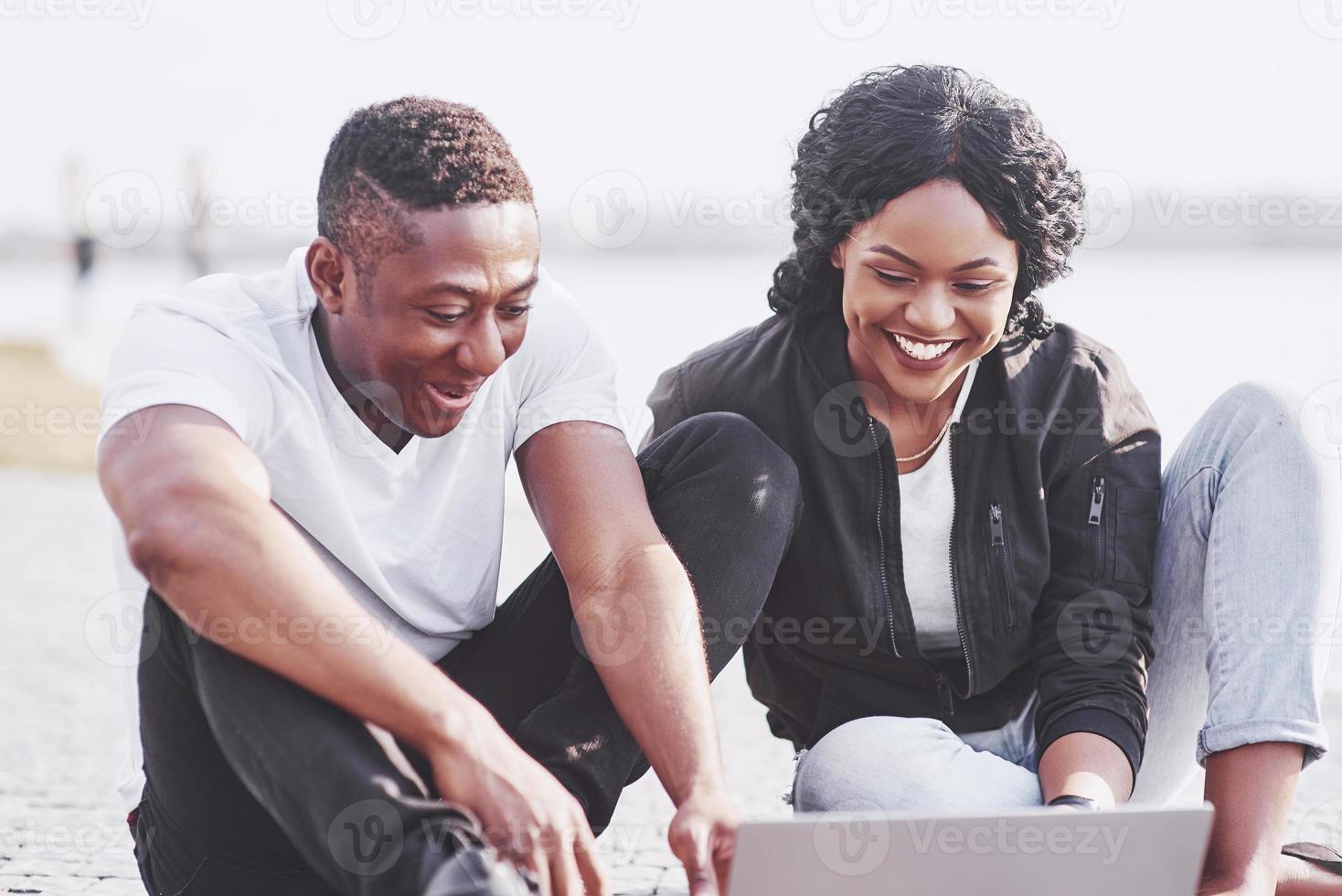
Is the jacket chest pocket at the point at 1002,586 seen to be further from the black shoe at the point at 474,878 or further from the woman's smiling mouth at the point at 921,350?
the black shoe at the point at 474,878

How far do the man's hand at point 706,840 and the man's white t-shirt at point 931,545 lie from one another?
78cm

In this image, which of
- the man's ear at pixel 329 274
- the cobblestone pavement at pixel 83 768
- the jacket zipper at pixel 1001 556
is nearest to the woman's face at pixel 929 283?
the jacket zipper at pixel 1001 556

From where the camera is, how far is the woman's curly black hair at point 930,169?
2.52 metres

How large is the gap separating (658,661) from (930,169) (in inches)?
40.0

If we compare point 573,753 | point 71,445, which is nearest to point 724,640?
point 573,753

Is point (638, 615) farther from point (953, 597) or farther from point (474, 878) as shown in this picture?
point (953, 597)

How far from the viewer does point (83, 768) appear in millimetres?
3822

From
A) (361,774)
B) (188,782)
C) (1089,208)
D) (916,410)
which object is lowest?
(188,782)

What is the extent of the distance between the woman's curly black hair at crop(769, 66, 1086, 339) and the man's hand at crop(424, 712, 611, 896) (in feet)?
4.05

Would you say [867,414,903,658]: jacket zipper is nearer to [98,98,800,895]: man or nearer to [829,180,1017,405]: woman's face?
[829,180,1017,405]: woman's face

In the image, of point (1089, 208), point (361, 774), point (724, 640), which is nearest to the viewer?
point (361, 774)

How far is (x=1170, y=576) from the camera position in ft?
8.50

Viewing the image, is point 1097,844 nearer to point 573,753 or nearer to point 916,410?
point 573,753

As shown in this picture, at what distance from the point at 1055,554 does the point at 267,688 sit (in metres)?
1.51
